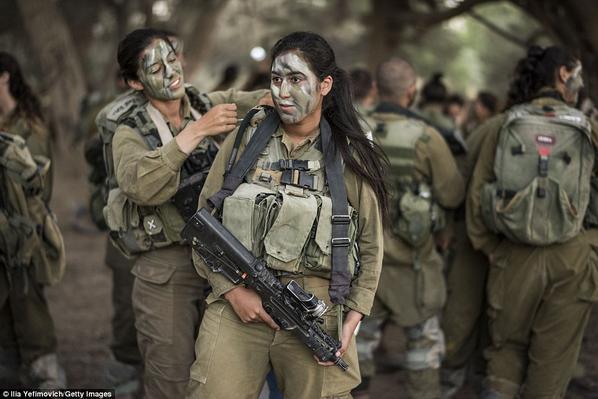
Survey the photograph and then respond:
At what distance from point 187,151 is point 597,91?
4.12m

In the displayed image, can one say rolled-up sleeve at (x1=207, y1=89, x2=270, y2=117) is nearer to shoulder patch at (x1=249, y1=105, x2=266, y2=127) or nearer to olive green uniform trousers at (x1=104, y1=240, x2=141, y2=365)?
shoulder patch at (x1=249, y1=105, x2=266, y2=127)

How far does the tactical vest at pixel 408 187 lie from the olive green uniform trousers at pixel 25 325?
7.65 ft

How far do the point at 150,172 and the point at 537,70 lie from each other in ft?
8.24

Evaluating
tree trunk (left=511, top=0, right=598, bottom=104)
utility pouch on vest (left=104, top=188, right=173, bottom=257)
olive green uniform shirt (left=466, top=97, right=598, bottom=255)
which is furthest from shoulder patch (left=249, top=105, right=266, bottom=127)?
tree trunk (left=511, top=0, right=598, bottom=104)

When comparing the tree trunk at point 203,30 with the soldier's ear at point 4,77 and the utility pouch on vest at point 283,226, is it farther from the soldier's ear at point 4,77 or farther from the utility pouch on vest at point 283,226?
the utility pouch on vest at point 283,226

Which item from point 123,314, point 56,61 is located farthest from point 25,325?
point 56,61

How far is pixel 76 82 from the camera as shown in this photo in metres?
13.2

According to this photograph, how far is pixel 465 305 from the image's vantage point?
520 centimetres

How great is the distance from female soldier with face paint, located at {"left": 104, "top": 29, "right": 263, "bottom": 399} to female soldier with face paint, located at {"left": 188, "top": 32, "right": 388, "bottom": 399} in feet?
1.98

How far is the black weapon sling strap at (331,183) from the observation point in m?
3.04

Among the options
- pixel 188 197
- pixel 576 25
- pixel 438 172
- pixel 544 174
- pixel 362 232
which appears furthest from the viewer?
pixel 576 25

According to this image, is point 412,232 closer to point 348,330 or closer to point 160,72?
point 348,330

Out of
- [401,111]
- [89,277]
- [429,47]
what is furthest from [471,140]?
[429,47]

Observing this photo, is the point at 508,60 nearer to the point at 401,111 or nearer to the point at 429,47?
the point at 429,47
